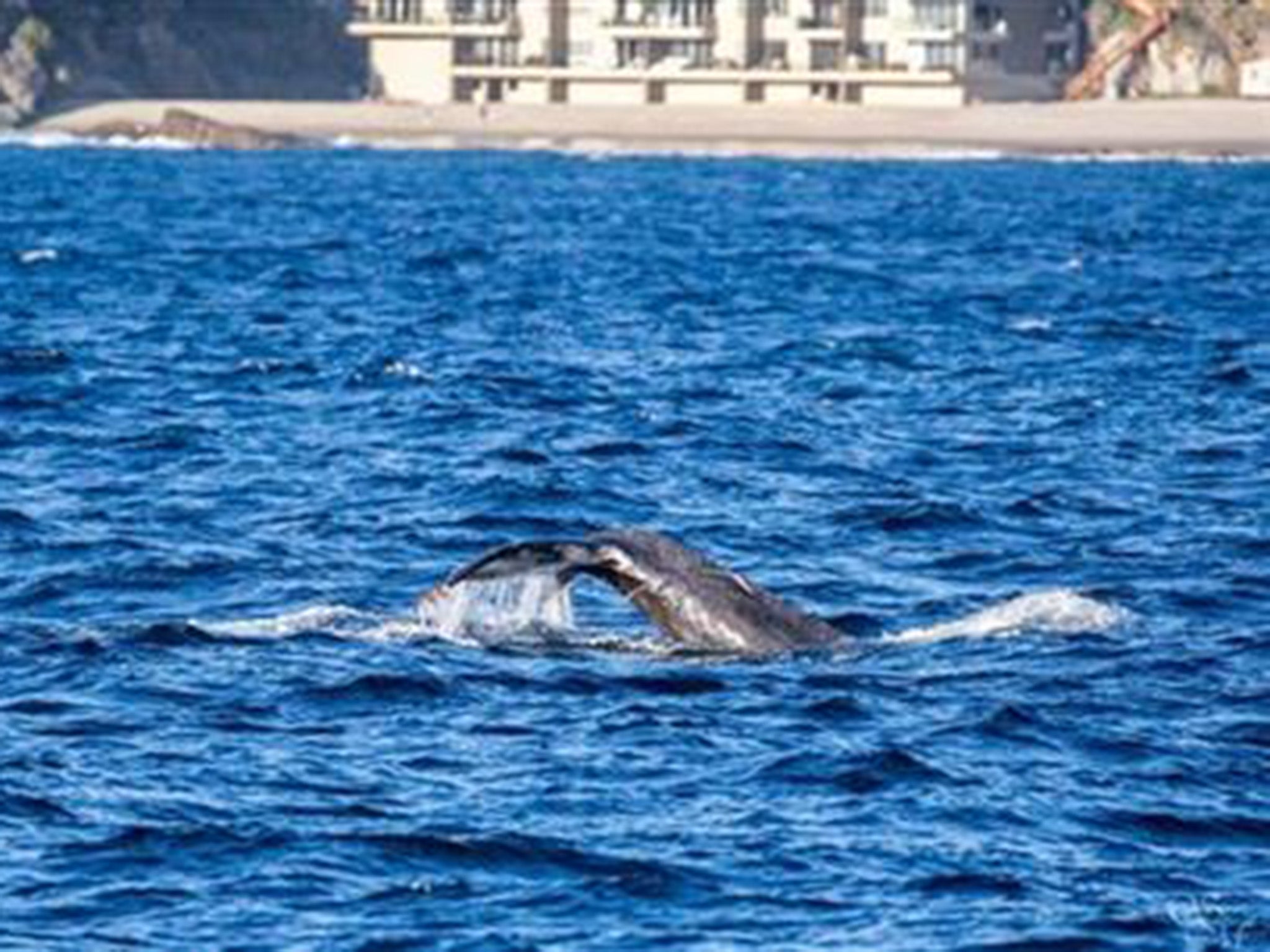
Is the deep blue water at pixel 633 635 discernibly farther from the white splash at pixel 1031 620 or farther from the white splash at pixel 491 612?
the white splash at pixel 491 612

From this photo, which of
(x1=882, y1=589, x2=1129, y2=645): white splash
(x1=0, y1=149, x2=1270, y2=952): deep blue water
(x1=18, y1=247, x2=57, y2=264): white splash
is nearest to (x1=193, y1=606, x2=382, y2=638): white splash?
(x1=0, y1=149, x2=1270, y2=952): deep blue water

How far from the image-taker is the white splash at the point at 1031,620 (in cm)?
2870

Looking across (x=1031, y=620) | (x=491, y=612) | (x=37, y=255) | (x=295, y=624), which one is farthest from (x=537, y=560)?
(x=37, y=255)

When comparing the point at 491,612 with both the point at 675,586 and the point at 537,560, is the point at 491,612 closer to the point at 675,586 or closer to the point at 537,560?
the point at 675,586

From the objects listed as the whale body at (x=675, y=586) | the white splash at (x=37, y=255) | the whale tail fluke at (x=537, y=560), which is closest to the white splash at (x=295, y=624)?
the whale body at (x=675, y=586)

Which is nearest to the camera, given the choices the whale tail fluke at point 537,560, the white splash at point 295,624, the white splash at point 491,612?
the whale tail fluke at point 537,560

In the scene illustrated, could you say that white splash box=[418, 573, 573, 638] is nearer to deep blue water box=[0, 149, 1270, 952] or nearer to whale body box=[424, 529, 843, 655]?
deep blue water box=[0, 149, 1270, 952]

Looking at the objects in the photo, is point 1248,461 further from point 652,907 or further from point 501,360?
point 652,907

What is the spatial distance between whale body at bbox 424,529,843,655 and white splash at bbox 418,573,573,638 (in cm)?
71

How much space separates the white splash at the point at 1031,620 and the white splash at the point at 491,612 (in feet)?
8.56

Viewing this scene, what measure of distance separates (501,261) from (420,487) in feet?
172

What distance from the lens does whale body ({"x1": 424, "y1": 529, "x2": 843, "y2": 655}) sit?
25016 mm

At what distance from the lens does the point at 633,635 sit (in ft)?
93.6

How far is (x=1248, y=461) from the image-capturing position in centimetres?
4128
